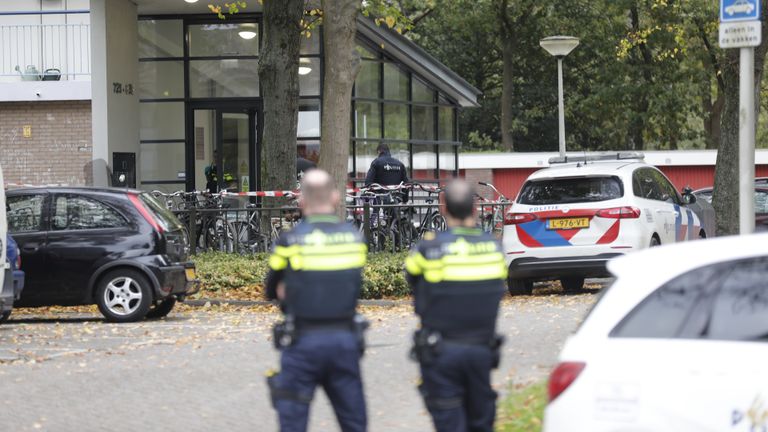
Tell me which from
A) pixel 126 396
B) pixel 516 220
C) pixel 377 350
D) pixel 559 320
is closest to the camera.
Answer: pixel 126 396

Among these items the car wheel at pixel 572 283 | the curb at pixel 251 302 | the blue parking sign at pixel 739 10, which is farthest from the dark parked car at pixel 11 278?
the car wheel at pixel 572 283

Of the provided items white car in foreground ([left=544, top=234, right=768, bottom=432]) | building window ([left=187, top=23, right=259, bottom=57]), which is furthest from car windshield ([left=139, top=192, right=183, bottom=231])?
building window ([left=187, top=23, right=259, bottom=57])

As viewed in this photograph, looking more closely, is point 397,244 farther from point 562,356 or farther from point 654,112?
point 654,112

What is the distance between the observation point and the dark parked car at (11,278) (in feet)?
41.1

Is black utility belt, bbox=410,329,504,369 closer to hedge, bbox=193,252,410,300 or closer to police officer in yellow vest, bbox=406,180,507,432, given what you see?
police officer in yellow vest, bbox=406,180,507,432

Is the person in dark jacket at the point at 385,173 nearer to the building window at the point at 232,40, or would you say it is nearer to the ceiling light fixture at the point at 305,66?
the ceiling light fixture at the point at 305,66

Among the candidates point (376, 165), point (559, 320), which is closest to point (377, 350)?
point (559, 320)

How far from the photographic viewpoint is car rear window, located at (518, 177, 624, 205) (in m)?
16.2

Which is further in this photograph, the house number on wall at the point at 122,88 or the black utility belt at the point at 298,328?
the house number on wall at the point at 122,88

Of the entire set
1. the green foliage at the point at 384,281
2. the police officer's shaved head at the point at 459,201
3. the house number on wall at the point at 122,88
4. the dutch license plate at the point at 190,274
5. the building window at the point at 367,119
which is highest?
the house number on wall at the point at 122,88

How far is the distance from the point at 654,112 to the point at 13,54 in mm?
27478

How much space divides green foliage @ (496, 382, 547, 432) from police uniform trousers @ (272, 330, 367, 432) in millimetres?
2044

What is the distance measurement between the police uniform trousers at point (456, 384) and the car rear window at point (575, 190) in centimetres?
1051

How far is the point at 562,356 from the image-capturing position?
5383 millimetres
